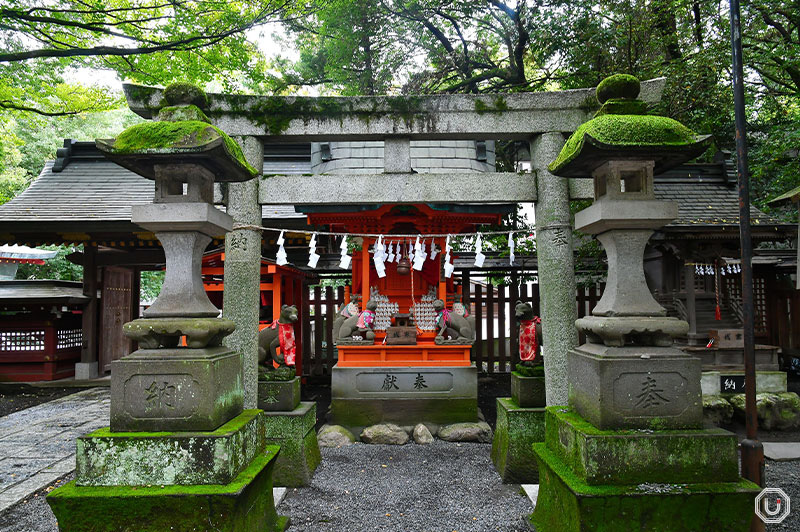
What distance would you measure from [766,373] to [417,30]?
10.7m

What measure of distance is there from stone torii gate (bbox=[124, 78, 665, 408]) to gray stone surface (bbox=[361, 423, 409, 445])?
281 cm

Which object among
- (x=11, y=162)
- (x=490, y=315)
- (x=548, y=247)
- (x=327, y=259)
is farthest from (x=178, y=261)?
(x=11, y=162)

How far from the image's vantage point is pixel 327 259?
11.7m

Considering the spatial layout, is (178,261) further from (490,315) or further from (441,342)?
(490,315)

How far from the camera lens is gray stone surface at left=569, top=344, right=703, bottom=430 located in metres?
3.47

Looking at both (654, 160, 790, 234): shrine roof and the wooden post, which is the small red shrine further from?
the wooden post

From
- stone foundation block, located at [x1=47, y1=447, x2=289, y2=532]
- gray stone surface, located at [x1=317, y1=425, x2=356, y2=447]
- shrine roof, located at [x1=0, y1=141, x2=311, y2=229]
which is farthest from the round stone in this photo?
shrine roof, located at [x1=0, y1=141, x2=311, y2=229]

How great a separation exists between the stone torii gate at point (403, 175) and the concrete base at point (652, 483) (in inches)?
77.4

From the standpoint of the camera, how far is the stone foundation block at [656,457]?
10.9 ft

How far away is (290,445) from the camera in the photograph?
5641mm

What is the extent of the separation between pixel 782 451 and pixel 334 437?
258 inches

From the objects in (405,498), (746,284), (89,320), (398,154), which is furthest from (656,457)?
(89,320)

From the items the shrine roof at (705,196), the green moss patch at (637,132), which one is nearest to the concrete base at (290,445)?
the green moss patch at (637,132)

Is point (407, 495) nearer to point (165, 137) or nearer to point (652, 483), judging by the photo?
point (652, 483)
